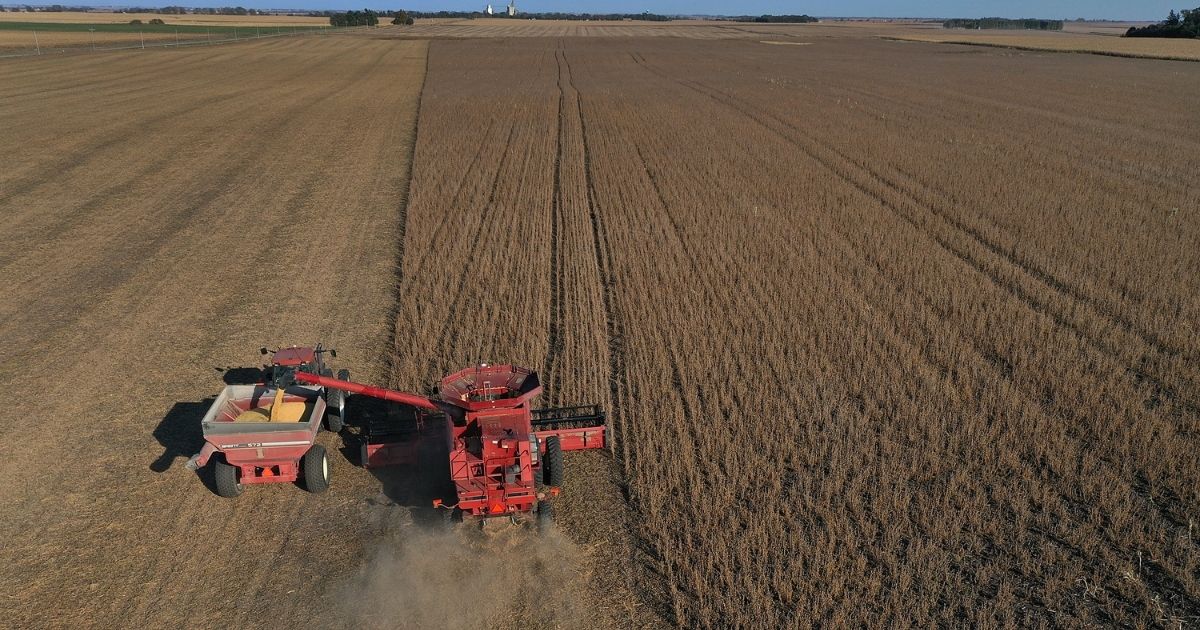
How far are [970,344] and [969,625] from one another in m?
5.63

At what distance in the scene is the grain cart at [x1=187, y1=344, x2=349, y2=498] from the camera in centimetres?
Answer: 762

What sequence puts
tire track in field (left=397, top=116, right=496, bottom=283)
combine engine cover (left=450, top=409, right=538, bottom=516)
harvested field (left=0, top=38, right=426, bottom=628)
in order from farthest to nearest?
tire track in field (left=397, top=116, right=496, bottom=283), combine engine cover (left=450, top=409, right=538, bottom=516), harvested field (left=0, top=38, right=426, bottom=628)

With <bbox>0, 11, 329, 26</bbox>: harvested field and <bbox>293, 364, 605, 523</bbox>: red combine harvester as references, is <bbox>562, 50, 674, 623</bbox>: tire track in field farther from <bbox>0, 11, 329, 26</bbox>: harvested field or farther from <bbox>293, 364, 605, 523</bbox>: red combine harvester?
<bbox>0, 11, 329, 26</bbox>: harvested field

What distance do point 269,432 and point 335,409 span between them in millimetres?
1413

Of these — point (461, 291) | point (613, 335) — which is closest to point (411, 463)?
point (613, 335)

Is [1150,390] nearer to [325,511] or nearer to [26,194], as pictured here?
[325,511]

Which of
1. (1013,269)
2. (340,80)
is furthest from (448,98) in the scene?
(1013,269)

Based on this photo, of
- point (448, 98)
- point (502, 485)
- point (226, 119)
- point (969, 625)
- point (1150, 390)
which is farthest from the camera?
point (448, 98)

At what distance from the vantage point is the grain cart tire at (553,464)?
7867 millimetres

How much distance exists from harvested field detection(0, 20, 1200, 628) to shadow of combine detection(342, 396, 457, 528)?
4.6 inches

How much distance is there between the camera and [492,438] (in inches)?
→ 284

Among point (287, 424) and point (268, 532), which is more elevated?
point (287, 424)

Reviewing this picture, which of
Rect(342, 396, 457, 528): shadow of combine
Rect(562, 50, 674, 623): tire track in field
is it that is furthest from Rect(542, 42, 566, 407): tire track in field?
Rect(342, 396, 457, 528): shadow of combine

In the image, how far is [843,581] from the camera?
660cm
